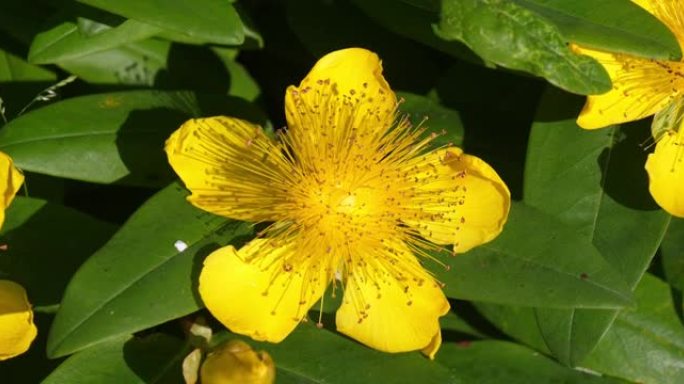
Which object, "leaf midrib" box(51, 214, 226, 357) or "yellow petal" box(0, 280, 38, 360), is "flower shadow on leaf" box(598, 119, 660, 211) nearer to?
"leaf midrib" box(51, 214, 226, 357)

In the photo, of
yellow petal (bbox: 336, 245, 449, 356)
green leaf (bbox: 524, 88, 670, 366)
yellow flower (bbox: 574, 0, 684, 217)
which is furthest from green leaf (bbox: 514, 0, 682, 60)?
yellow petal (bbox: 336, 245, 449, 356)

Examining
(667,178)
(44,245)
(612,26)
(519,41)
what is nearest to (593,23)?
(612,26)

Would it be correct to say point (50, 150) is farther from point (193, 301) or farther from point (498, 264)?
point (498, 264)

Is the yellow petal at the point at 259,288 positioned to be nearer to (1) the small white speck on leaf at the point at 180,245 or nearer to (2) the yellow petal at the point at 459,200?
(1) the small white speck on leaf at the point at 180,245

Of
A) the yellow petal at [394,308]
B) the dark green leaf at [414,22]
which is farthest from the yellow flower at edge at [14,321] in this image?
the dark green leaf at [414,22]

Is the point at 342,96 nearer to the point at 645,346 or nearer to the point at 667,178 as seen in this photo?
→ the point at 667,178
